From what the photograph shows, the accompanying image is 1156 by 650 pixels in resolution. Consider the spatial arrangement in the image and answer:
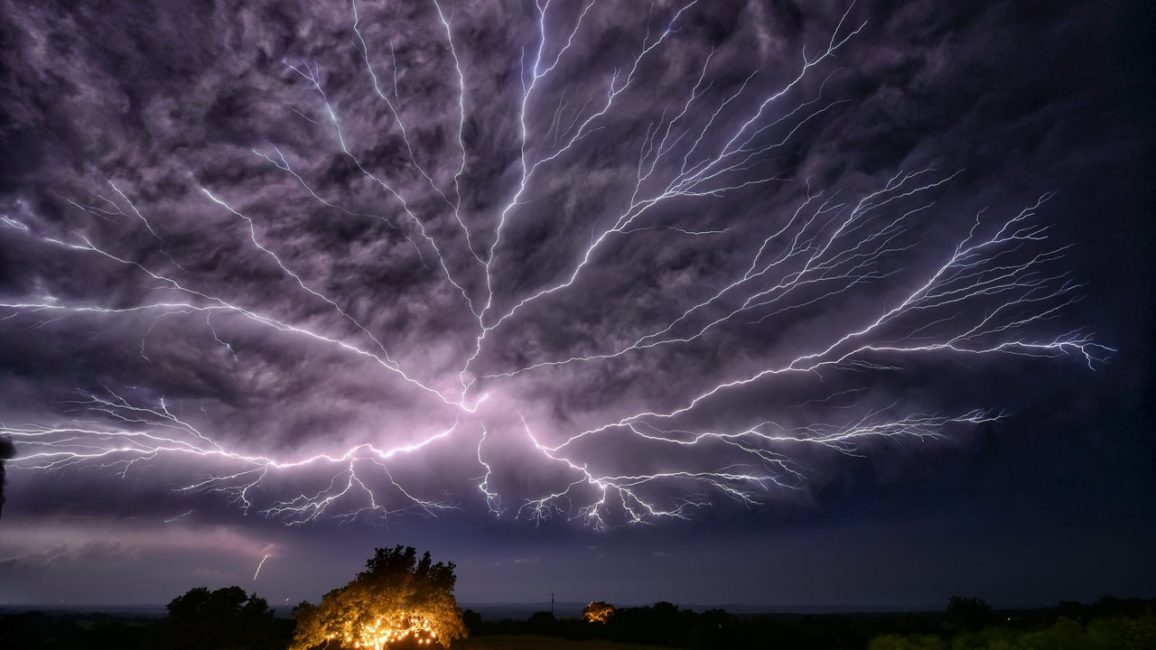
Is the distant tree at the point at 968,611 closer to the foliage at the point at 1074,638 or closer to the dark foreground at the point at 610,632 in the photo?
the dark foreground at the point at 610,632

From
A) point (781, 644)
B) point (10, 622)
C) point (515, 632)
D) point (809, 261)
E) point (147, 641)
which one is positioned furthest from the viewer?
point (515, 632)

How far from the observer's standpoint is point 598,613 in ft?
123

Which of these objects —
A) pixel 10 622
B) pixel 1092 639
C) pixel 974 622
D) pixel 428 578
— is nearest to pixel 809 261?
pixel 1092 639

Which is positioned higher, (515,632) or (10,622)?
(10,622)

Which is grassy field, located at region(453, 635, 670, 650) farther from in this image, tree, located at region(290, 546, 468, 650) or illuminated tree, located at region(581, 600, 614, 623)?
tree, located at region(290, 546, 468, 650)

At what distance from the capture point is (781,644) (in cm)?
2777

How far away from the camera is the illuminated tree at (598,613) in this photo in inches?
1463

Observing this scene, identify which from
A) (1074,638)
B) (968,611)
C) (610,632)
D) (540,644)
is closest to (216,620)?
(540,644)

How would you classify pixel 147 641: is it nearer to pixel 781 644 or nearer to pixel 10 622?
pixel 10 622

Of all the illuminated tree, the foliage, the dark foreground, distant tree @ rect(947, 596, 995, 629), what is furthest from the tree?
distant tree @ rect(947, 596, 995, 629)

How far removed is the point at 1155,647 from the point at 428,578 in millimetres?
15897

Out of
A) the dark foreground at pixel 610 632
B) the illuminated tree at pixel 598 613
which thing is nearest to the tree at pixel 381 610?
the dark foreground at pixel 610 632

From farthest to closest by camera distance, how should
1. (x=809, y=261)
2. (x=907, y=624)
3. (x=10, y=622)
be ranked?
(x=907, y=624) → (x=10, y=622) → (x=809, y=261)

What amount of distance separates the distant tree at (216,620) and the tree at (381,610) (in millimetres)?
15523
